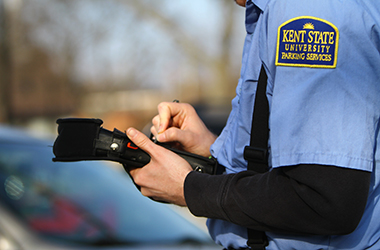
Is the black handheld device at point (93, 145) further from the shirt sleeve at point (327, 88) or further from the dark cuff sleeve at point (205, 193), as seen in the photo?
the shirt sleeve at point (327, 88)

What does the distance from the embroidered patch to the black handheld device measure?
59 centimetres

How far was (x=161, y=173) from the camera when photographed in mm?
1301

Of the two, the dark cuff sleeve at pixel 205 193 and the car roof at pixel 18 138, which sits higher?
the dark cuff sleeve at pixel 205 193

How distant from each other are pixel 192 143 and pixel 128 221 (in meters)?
1.17

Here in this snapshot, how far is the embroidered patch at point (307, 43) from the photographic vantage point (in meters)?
0.98

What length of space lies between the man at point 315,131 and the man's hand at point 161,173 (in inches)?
5.5

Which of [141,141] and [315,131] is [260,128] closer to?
[315,131]

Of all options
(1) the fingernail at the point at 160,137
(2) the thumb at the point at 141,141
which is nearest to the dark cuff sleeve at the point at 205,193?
(2) the thumb at the point at 141,141

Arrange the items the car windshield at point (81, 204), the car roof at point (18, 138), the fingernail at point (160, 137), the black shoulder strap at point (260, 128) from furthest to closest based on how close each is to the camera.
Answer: the car roof at point (18, 138) < the car windshield at point (81, 204) < the fingernail at point (160, 137) < the black shoulder strap at point (260, 128)

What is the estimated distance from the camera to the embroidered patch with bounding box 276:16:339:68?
0.98 meters

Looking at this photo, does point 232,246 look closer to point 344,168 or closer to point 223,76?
point 344,168

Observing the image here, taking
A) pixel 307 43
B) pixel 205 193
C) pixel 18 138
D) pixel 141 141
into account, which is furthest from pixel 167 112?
pixel 18 138

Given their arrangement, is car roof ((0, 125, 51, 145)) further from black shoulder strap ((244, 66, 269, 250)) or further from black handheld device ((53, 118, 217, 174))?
black shoulder strap ((244, 66, 269, 250))

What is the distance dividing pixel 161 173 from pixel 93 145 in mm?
249
